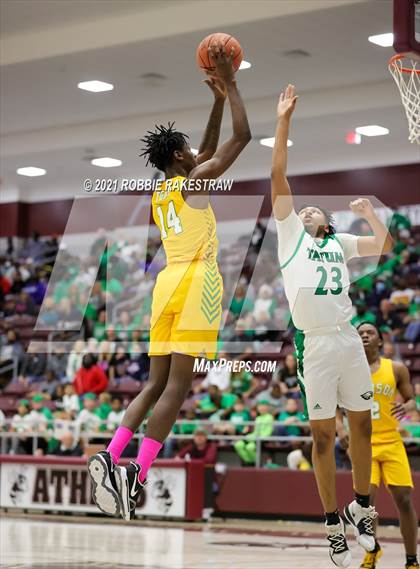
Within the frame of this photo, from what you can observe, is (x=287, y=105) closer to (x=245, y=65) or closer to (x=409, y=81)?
(x=409, y=81)

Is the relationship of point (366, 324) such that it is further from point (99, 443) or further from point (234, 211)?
point (234, 211)

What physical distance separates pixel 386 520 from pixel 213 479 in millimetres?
2524

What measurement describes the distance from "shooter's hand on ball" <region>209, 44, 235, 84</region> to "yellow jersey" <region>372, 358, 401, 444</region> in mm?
3805

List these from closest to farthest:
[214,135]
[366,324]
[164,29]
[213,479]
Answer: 1. [214,135]
2. [366,324]
3. [164,29]
4. [213,479]

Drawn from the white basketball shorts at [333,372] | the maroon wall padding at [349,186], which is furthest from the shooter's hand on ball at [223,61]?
the maroon wall padding at [349,186]

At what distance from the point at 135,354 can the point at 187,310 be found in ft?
39.6

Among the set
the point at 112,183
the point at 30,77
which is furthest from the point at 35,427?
the point at 112,183

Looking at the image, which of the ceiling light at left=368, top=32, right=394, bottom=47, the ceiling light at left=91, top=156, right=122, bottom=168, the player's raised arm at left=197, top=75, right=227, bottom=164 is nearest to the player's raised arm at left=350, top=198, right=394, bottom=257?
the player's raised arm at left=197, top=75, right=227, bottom=164

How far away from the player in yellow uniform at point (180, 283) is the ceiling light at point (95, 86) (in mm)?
9429

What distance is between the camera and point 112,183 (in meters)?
7.72

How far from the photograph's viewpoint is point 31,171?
2191cm

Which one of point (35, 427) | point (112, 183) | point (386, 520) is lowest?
point (386, 520)

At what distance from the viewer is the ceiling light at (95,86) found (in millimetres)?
16109

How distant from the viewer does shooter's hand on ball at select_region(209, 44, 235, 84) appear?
264 inches
